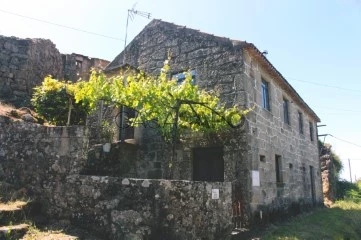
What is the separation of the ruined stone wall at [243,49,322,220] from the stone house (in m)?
0.03

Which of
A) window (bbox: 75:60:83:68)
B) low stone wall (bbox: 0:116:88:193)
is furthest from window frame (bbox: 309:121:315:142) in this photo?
low stone wall (bbox: 0:116:88:193)

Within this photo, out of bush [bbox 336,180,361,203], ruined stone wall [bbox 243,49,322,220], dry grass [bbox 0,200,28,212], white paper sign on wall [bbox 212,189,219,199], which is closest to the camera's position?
dry grass [bbox 0,200,28,212]

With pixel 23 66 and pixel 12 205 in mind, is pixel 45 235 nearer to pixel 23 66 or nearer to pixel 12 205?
pixel 12 205

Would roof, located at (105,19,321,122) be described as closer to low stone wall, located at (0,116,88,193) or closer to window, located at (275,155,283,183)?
window, located at (275,155,283,183)

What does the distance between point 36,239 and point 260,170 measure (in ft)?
20.7

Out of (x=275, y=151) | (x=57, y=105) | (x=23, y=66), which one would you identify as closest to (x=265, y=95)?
(x=275, y=151)

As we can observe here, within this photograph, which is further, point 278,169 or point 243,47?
point 278,169

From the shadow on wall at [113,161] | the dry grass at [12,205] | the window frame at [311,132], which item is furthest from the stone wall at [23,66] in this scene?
the window frame at [311,132]

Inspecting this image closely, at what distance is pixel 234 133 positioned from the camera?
8.70 meters

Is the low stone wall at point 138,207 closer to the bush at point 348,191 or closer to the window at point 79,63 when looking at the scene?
the window at point 79,63

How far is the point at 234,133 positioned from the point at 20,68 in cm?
794

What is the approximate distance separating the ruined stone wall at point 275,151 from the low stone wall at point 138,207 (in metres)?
3.44

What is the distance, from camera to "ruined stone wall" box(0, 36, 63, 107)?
35.2ft

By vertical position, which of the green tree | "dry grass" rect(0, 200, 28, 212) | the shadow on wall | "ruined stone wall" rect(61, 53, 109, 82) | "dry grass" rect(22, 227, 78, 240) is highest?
"ruined stone wall" rect(61, 53, 109, 82)
